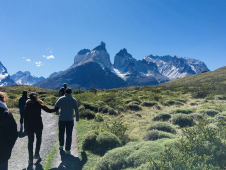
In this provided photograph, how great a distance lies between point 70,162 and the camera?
19.4 feet

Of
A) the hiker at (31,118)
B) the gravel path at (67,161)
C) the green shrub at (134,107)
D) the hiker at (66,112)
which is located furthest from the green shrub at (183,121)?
the hiker at (31,118)

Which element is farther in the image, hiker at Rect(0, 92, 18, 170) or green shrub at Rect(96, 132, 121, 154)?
green shrub at Rect(96, 132, 121, 154)

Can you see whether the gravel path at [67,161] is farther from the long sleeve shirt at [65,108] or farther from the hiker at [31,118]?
the long sleeve shirt at [65,108]

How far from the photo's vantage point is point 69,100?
645cm

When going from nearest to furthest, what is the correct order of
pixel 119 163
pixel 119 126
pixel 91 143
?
pixel 119 163
pixel 91 143
pixel 119 126

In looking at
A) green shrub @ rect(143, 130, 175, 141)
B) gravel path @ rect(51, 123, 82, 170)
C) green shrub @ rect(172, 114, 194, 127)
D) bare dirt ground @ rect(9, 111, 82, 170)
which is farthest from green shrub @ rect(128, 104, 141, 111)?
gravel path @ rect(51, 123, 82, 170)

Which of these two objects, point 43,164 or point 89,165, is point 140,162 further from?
point 43,164

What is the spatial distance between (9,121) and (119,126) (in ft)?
20.3

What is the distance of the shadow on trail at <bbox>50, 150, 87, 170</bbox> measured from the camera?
5.53 m

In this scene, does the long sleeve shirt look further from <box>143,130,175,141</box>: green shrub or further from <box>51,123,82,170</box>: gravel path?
<box>143,130,175,141</box>: green shrub

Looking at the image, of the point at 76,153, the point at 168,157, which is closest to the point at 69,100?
the point at 76,153

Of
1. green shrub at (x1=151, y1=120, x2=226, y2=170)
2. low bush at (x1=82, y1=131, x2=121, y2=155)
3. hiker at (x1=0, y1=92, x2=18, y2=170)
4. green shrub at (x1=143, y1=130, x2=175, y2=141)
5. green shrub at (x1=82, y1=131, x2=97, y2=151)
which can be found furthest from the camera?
green shrub at (x1=143, y1=130, x2=175, y2=141)

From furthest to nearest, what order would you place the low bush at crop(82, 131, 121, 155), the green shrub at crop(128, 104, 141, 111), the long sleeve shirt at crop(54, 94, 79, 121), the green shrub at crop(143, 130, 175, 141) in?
the green shrub at crop(128, 104, 141, 111) < the green shrub at crop(143, 130, 175, 141) < the low bush at crop(82, 131, 121, 155) < the long sleeve shirt at crop(54, 94, 79, 121)

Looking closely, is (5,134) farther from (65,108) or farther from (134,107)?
(134,107)
